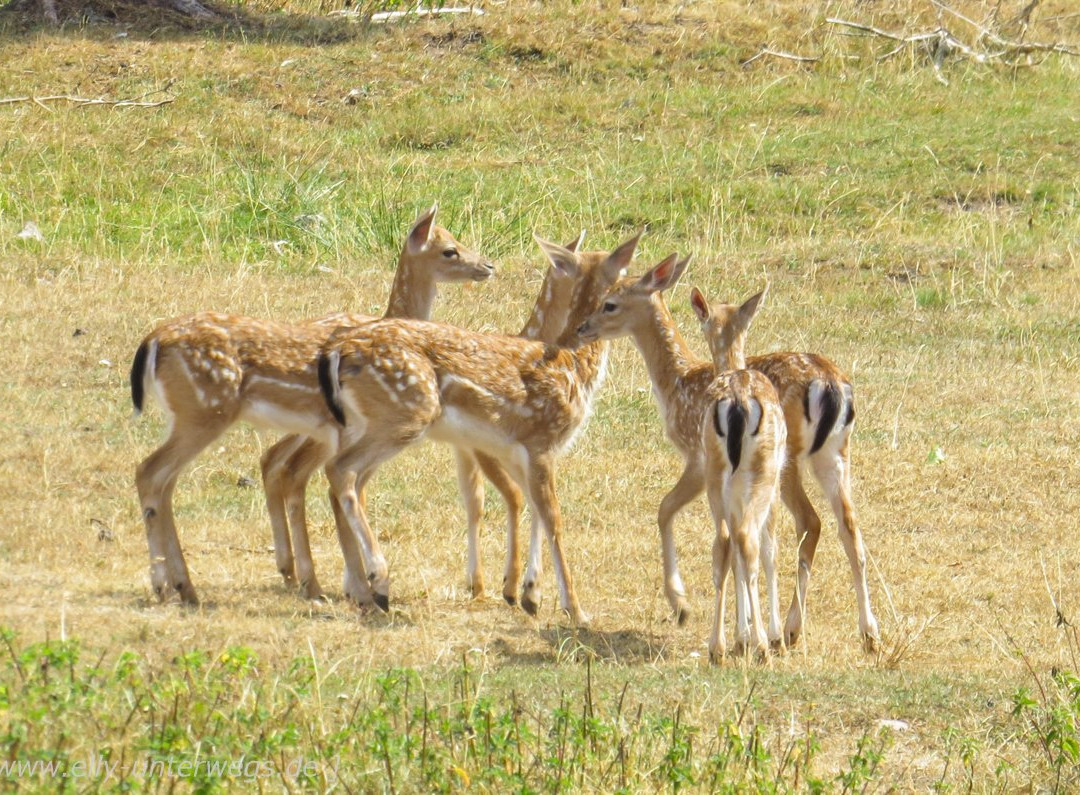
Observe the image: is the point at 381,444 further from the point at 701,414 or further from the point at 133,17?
the point at 133,17

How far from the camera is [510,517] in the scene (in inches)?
337

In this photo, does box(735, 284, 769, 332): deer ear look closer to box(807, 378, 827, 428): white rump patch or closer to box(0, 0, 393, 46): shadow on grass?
box(807, 378, 827, 428): white rump patch

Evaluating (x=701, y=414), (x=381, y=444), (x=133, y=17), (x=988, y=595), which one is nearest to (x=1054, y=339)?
(x=988, y=595)

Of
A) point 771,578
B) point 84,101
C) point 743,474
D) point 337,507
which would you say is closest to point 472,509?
point 337,507

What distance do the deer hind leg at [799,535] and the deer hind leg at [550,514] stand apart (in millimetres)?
978

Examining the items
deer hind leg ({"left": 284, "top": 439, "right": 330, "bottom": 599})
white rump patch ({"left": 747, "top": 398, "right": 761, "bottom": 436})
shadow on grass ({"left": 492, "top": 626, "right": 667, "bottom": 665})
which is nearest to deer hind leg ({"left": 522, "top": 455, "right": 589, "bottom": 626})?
shadow on grass ({"left": 492, "top": 626, "right": 667, "bottom": 665})

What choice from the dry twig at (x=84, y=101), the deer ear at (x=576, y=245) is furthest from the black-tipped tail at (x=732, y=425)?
the dry twig at (x=84, y=101)

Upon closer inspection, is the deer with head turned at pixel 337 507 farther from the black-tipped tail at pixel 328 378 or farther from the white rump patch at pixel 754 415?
the white rump patch at pixel 754 415

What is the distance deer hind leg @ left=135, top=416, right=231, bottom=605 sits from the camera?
7.59 meters

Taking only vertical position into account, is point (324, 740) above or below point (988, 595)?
above

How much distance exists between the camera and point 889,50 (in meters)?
22.8

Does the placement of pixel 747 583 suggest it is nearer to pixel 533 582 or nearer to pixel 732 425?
pixel 732 425

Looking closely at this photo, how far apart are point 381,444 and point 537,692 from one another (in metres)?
1.67

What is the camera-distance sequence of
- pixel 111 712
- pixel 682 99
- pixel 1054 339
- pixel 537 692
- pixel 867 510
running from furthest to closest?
1. pixel 682 99
2. pixel 1054 339
3. pixel 867 510
4. pixel 537 692
5. pixel 111 712
